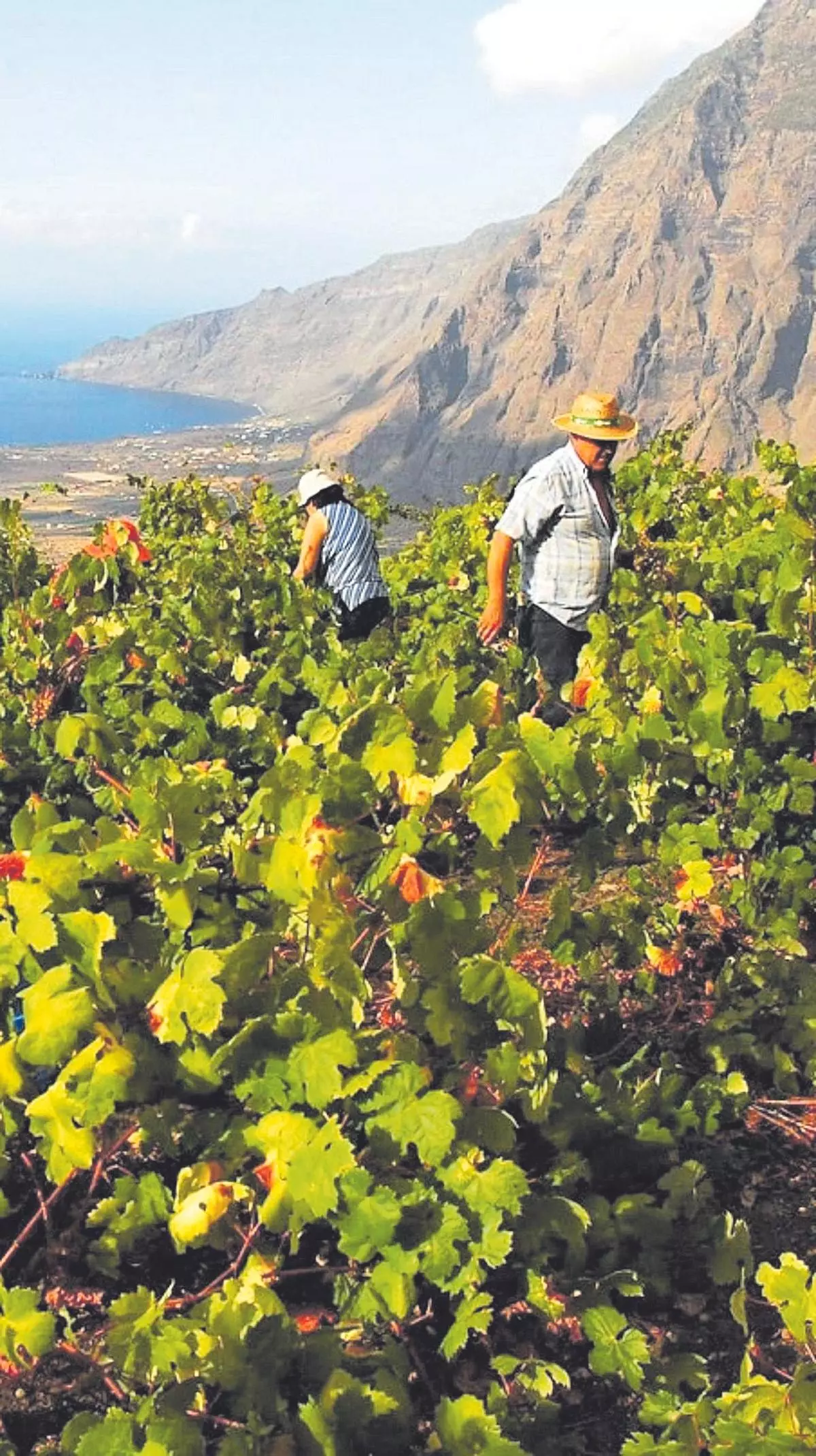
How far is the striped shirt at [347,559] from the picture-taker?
276 inches

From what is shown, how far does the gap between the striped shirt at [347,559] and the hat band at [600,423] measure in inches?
75.3

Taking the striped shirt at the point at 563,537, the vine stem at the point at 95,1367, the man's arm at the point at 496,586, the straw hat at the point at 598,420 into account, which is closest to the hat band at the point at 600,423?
the straw hat at the point at 598,420

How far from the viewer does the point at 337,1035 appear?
219 cm

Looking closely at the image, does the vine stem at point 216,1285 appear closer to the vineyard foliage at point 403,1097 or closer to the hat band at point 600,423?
the vineyard foliage at point 403,1097

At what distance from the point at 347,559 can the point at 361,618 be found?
37 centimetres

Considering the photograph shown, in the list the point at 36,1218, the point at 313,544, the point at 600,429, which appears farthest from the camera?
the point at 313,544

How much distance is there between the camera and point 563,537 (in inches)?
221

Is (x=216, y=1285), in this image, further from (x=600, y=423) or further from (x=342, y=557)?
(x=342, y=557)

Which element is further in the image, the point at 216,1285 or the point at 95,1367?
the point at 216,1285

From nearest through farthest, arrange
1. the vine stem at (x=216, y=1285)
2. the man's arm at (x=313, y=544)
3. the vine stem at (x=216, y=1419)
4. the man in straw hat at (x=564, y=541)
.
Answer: the vine stem at (x=216, y=1419) → the vine stem at (x=216, y=1285) → the man in straw hat at (x=564, y=541) → the man's arm at (x=313, y=544)

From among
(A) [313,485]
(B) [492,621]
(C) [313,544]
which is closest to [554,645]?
(B) [492,621]

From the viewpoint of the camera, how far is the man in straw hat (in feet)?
18.0

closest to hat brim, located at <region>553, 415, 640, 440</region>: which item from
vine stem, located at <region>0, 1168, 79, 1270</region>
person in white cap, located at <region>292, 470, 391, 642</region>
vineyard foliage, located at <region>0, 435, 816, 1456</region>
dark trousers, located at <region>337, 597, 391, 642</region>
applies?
vineyard foliage, located at <region>0, 435, 816, 1456</region>

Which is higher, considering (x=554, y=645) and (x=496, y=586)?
(x=496, y=586)
